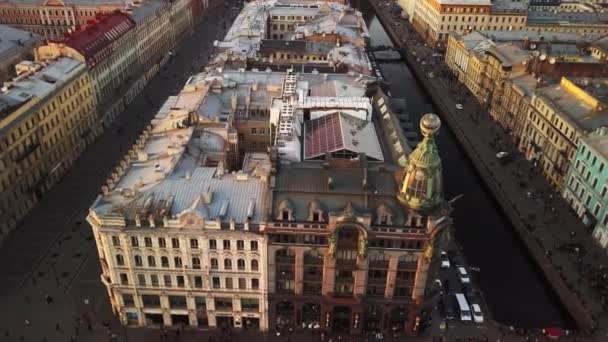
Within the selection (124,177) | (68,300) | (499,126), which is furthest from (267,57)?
(68,300)

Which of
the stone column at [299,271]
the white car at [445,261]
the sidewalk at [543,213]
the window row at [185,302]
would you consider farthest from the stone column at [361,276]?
the sidewalk at [543,213]

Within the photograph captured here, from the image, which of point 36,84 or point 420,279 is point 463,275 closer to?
point 420,279

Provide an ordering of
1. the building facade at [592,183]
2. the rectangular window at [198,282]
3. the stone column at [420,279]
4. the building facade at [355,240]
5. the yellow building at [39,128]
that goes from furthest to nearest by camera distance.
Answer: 1. the yellow building at [39,128]
2. the building facade at [592,183]
3. the rectangular window at [198,282]
4. the stone column at [420,279]
5. the building facade at [355,240]

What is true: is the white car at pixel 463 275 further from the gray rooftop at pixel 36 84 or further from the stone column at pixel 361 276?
the gray rooftop at pixel 36 84

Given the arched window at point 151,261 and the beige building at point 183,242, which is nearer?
the beige building at point 183,242

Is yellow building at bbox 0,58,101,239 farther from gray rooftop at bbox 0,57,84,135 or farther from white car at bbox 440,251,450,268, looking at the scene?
white car at bbox 440,251,450,268

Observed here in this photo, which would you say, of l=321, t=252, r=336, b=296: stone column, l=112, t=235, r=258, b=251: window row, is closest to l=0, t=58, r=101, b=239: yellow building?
l=112, t=235, r=258, b=251: window row
